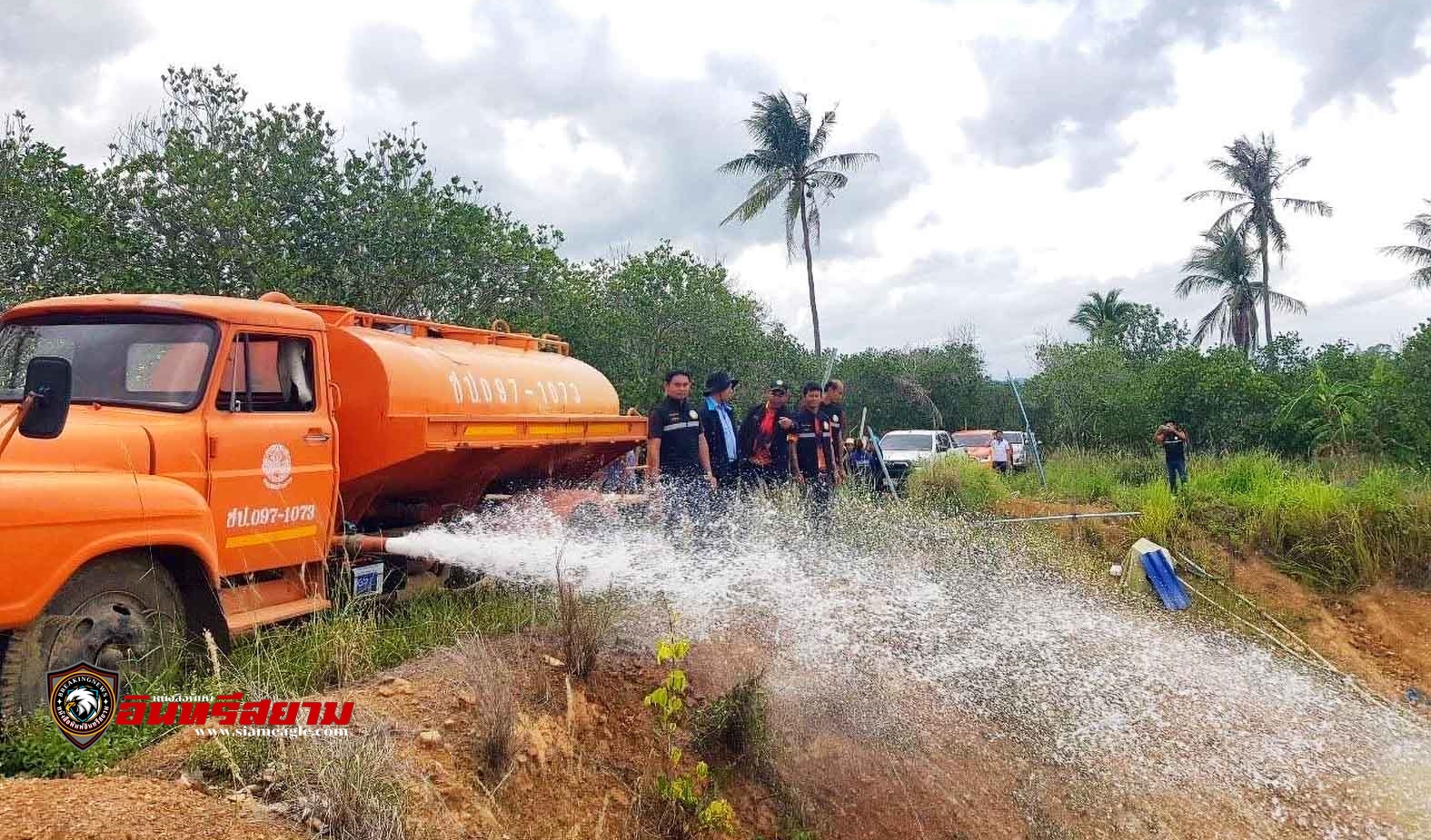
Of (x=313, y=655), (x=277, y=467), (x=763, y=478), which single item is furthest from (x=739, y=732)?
(x=763, y=478)

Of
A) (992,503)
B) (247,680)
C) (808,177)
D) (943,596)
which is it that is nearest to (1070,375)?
(808,177)

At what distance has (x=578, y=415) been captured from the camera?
805 cm

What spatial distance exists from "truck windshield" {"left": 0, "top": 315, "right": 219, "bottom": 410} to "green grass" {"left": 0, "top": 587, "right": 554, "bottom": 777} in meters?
1.34

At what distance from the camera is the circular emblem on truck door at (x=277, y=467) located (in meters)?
5.17

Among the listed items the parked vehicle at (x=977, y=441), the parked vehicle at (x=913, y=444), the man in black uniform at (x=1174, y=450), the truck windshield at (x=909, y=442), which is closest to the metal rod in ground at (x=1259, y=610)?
the man in black uniform at (x=1174, y=450)

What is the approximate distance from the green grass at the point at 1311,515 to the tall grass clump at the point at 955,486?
111 centimetres

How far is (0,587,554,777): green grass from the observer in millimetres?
3564

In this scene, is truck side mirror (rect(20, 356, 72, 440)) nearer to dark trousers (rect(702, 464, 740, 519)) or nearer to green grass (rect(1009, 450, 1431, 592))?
dark trousers (rect(702, 464, 740, 519))

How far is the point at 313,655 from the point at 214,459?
3.75ft

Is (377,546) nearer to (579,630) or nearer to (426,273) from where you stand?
(579,630)

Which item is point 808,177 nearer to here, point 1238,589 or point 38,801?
point 1238,589

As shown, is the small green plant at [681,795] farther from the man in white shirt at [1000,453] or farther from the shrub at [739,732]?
the man in white shirt at [1000,453]

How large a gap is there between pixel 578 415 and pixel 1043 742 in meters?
4.36

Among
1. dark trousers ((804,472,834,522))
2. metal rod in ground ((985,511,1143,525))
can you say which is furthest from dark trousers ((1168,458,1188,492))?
dark trousers ((804,472,834,522))
